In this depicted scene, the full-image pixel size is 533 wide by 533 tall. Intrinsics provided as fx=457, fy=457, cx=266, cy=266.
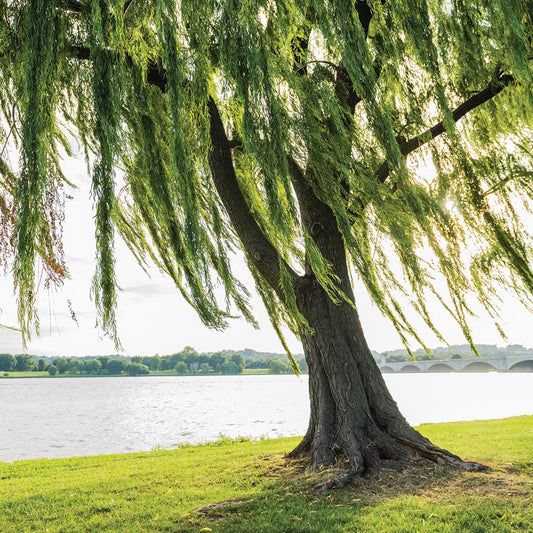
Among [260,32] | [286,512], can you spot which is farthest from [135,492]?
[260,32]

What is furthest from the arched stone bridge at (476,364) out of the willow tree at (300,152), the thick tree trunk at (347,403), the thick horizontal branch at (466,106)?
the thick horizontal branch at (466,106)

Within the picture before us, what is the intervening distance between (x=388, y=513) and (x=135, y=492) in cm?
232

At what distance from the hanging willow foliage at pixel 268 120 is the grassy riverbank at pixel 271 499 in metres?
1.39

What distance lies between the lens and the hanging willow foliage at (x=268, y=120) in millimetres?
3002

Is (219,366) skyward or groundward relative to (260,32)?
groundward

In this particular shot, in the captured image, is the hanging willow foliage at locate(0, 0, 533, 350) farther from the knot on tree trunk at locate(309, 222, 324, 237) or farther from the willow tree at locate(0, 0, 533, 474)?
the knot on tree trunk at locate(309, 222, 324, 237)

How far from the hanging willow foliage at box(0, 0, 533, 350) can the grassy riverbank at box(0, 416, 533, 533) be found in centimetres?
139

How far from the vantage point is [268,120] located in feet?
10.00

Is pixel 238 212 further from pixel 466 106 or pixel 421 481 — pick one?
pixel 421 481

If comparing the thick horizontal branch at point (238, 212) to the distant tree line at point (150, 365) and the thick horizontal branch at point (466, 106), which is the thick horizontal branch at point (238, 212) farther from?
the distant tree line at point (150, 365)

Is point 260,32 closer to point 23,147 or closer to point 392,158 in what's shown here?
point 392,158

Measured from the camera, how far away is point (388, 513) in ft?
10.2

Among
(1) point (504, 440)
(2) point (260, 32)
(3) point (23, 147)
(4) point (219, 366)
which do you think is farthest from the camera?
(4) point (219, 366)

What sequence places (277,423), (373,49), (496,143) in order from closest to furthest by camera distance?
(373,49)
(496,143)
(277,423)
